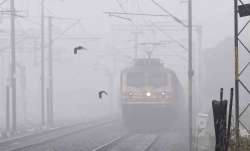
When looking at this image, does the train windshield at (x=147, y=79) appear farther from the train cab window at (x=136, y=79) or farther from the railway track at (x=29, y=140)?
the railway track at (x=29, y=140)

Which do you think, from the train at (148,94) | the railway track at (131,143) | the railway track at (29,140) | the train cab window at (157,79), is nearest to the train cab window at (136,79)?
the train at (148,94)

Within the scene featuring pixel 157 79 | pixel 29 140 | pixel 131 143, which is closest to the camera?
pixel 131 143

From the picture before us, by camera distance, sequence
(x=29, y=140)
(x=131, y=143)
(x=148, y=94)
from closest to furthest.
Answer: (x=131, y=143) < (x=29, y=140) < (x=148, y=94)

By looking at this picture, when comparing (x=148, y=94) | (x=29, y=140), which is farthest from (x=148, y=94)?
(x=29, y=140)

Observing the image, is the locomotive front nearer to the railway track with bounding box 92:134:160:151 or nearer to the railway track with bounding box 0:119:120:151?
the railway track with bounding box 92:134:160:151

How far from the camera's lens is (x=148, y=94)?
98.4 feet

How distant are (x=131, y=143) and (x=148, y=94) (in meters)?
5.56

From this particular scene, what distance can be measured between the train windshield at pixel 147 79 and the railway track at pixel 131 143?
263 cm

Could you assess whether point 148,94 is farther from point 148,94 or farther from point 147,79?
point 147,79

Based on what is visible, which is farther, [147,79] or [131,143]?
[147,79]

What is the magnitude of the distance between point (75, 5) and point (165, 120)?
407 feet

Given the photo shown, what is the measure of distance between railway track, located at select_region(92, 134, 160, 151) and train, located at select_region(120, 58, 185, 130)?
1300 mm

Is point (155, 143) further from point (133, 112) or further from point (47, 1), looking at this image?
point (47, 1)

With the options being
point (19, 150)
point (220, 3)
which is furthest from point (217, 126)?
point (220, 3)
